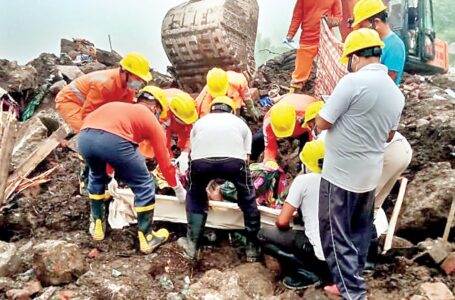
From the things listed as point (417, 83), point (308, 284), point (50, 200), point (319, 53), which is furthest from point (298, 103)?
point (417, 83)

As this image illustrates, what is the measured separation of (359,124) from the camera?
2.89m

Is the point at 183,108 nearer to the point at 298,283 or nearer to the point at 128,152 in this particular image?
the point at 128,152

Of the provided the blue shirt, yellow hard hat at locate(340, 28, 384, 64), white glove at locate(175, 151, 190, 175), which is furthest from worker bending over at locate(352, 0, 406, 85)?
white glove at locate(175, 151, 190, 175)

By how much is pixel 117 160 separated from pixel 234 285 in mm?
1245

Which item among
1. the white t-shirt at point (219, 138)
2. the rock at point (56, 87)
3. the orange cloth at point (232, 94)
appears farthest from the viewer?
the rock at point (56, 87)

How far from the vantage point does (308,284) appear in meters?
3.54

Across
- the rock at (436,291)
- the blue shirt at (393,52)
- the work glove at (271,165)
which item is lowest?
the rock at (436,291)

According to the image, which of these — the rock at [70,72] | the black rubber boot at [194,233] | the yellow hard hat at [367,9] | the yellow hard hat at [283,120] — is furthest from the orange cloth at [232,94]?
the rock at [70,72]

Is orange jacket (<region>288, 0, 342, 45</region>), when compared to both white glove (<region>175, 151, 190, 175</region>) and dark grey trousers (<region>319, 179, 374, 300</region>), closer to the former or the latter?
white glove (<region>175, 151, 190, 175</region>)

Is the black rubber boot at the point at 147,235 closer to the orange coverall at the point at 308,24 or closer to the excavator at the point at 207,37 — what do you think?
the excavator at the point at 207,37

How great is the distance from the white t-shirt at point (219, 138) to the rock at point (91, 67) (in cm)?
448

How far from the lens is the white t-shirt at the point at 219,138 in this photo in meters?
3.73

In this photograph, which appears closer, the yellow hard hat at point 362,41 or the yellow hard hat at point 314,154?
the yellow hard hat at point 362,41

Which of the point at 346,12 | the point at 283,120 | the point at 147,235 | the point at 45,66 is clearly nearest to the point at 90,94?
the point at 147,235
